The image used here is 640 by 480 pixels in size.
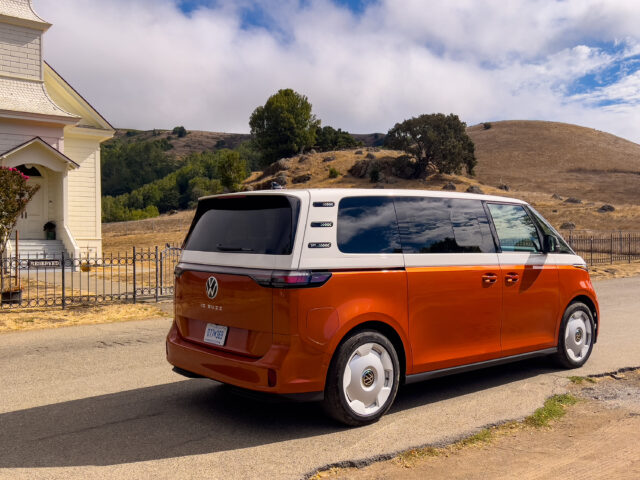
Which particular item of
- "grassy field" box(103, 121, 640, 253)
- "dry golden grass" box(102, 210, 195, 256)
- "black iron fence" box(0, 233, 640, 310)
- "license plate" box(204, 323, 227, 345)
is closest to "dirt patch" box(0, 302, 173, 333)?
"black iron fence" box(0, 233, 640, 310)

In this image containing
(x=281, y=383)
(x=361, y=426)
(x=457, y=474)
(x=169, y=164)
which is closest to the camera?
(x=457, y=474)

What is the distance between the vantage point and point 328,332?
4.65 metres

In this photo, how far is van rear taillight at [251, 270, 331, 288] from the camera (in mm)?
4566

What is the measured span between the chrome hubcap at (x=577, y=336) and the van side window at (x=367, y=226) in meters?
2.82

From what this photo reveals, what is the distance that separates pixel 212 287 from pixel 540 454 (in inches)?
113

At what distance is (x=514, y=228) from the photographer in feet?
21.1

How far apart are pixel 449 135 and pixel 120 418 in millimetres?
67754

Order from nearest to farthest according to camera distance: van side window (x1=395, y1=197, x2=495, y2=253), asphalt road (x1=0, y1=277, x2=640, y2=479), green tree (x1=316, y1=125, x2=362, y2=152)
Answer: asphalt road (x1=0, y1=277, x2=640, y2=479), van side window (x1=395, y1=197, x2=495, y2=253), green tree (x1=316, y1=125, x2=362, y2=152)

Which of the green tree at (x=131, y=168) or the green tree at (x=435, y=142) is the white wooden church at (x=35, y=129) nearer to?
the green tree at (x=435, y=142)

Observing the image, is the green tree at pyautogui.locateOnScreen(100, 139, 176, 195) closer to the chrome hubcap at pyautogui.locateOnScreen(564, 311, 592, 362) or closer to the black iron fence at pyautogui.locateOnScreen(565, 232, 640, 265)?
the black iron fence at pyautogui.locateOnScreen(565, 232, 640, 265)

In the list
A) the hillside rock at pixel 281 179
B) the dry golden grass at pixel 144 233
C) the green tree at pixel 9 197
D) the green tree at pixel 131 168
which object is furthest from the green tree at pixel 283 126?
the green tree at pixel 9 197

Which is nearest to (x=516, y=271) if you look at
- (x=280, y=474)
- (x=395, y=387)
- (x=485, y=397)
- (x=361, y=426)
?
(x=485, y=397)

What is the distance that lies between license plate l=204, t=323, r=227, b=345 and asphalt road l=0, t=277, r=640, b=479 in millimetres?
705

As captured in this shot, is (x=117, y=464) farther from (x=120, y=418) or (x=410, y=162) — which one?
(x=410, y=162)
